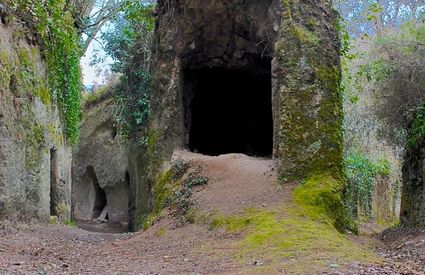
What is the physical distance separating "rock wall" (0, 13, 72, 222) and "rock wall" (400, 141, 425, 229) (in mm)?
7651

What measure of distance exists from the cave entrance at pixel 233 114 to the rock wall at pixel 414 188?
4713mm

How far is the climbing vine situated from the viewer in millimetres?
11031

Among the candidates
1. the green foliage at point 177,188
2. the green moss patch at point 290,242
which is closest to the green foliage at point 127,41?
the green foliage at point 177,188

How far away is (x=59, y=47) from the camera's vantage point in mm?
14516

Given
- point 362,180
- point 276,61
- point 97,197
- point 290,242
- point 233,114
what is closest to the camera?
point 290,242

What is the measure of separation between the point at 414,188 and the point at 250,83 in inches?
244

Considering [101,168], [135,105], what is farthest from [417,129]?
[101,168]

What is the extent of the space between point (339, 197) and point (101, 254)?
398cm

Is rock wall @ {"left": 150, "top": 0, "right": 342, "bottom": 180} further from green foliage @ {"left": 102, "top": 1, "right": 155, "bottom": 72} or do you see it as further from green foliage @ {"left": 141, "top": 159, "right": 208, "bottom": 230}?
green foliage @ {"left": 102, "top": 1, "right": 155, "bottom": 72}

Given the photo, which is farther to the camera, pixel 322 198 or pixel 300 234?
pixel 322 198

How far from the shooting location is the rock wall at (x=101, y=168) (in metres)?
23.5

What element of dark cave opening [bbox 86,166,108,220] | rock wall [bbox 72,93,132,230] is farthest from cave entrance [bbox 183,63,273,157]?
dark cave opening [bbox 86,166,108,220]

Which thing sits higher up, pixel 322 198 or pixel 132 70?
pixel 132 70

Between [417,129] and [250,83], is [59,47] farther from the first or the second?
[417,129]
